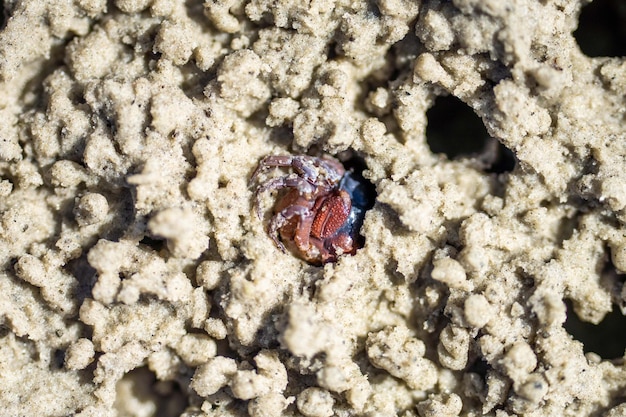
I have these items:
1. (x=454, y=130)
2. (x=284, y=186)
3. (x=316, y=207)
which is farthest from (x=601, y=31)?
(x=284, y=186)

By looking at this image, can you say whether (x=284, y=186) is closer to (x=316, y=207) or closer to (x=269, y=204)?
Result: (x=269, y=204)

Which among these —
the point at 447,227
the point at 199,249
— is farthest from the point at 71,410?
the point at 447,227

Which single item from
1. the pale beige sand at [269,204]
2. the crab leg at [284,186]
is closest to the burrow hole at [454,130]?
the pale beige sand at [269,204]

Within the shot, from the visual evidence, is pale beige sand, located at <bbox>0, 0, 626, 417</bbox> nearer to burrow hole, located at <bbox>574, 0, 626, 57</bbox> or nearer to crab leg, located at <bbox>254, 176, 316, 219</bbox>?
crab leg, located at <bbox>254, 176, 316, 219</bbox>

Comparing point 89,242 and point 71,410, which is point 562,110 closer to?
point 89,242

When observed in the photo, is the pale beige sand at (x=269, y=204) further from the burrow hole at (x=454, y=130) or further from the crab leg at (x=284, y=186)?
the burrow hole at (x=454, y=130)

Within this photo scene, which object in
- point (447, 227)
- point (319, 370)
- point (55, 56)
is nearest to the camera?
point (319, 370)
